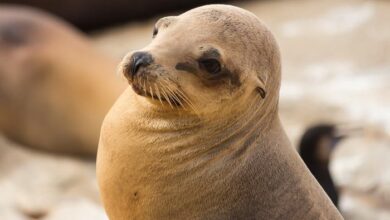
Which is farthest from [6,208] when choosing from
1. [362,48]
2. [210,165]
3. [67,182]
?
[362,48]

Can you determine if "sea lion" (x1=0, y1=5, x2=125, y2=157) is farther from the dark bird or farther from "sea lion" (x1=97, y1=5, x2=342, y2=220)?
"sea lion" (x1=97, y1=5, x2=342, y2=220)

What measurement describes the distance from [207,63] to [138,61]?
0.48 ft

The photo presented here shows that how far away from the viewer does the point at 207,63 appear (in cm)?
165


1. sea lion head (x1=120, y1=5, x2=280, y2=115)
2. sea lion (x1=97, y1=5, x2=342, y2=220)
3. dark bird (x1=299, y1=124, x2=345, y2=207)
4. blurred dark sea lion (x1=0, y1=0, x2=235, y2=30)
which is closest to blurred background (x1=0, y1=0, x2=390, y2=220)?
dark bird (x1=299, y1=124, x2=345, y2=207)

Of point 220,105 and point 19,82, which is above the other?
point 19,82

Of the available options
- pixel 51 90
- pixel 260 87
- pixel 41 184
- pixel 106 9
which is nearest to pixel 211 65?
pixel 260 87

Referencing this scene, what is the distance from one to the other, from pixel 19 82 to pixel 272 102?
212 centimetres

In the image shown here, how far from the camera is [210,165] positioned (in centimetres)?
174

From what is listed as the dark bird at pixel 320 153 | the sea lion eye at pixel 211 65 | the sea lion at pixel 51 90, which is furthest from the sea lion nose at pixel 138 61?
the sea lion at pixel 51 90

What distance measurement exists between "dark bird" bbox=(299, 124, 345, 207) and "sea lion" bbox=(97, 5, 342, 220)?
0.89m

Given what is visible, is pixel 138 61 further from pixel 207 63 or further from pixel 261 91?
pixel 261 91

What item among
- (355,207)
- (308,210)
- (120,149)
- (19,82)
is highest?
(19,82)

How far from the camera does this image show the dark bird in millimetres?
2703

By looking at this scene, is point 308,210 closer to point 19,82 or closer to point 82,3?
point 19,82
